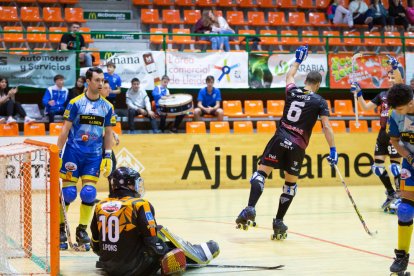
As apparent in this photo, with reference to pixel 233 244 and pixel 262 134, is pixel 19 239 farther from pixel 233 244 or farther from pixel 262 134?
pixel 262 134

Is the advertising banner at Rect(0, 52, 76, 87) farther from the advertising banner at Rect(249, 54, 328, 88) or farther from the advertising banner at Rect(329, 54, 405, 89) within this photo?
the advertising banner at Rect(329, 54, 405, 89)

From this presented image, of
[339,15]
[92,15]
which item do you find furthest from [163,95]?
[339,15]

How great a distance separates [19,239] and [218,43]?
12.0 m

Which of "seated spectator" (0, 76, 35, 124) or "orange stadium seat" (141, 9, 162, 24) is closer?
"seated spectator" (0, 76, 35, 124)

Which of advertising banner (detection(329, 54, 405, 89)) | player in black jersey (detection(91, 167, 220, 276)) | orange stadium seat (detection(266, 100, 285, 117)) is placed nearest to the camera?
player in black jersey (detection(91, 167, 220, 276))

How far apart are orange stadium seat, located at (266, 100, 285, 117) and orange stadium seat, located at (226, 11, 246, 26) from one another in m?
4.16

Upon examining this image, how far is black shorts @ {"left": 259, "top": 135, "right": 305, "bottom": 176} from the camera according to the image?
9203 mm

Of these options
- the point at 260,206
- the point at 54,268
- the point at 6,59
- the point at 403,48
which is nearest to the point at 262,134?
the point at 260,206

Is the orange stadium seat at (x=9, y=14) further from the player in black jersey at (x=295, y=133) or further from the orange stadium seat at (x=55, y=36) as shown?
the player in black jersey at (x=295, y=133)

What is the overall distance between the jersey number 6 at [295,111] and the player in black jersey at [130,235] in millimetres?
3124

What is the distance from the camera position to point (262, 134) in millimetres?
16797

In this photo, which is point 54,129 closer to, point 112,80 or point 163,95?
point 112,80

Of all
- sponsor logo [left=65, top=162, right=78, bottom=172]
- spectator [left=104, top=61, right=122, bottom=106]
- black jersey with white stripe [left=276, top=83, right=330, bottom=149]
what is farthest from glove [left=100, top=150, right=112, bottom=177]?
spectator [left=104, top=61, right=122, bottom=106]

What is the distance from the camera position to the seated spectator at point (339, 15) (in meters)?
22.2
